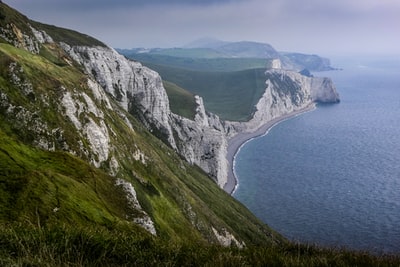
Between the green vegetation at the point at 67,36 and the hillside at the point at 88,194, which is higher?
the green vegetation at the point at 67,36

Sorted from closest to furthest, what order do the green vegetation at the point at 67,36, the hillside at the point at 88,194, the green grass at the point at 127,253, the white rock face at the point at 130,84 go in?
1. the green grass at the point at 127,253
2. the hillside at the point at 88,194
3. the white rock face at the point at 130,84
4. the green vegetation at the point at 67,36

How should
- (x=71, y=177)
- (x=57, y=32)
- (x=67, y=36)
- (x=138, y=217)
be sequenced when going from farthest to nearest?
1. (x=57, y=32)
2. (x=67, y=36)
3. (x=138, y=217)
4. (x=71, y=177)

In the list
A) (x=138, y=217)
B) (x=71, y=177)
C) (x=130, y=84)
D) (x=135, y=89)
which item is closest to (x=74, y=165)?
(x=71, y=177)

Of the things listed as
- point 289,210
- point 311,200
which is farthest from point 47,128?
point 311,200

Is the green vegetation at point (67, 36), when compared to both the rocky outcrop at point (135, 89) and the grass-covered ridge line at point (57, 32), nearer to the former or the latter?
the grass-covered ridge line at point (57, 32)

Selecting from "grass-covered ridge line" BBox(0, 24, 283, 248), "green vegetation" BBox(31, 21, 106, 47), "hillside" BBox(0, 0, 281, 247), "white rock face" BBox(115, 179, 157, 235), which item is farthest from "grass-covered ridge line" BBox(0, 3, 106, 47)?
"white rock face" BBox(115, 179, 157, 235)

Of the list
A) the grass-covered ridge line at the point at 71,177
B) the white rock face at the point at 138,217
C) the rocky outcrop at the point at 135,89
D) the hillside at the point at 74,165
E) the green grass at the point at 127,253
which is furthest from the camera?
the rocky outcrop at the point at 135,89

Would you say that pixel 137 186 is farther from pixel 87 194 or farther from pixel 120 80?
pixel 120 80

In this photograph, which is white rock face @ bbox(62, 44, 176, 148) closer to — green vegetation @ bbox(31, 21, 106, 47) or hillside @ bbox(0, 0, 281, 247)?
green vegetation @ bbox(31, 21, 106, 47)

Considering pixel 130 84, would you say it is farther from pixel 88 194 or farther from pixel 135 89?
pixel 88 194

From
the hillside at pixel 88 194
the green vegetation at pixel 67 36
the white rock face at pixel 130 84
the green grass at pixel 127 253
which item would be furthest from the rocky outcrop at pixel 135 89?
the green grass at pixel 127 253
